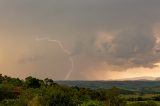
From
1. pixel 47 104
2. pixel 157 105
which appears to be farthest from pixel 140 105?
pixel 47 104

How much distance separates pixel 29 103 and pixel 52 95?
10056mm

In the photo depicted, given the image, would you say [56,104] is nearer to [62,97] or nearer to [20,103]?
[62,97]

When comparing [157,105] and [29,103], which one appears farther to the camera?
[157,105]

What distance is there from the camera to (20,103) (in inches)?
5610

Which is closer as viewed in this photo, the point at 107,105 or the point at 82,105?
the point at 107,105

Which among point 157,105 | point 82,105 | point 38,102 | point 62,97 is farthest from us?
point 157,105

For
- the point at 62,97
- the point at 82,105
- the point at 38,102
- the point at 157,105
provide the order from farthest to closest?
the point at 157,105
the point at 82,105
the point at 62,97
the point at 38,102

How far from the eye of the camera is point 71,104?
143 metres

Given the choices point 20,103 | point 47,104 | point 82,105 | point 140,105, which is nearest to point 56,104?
point 47,104

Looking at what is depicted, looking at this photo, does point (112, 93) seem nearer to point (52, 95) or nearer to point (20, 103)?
point (52, 95)

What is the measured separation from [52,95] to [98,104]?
38.4 meters

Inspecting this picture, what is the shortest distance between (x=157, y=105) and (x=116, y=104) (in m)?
52.9

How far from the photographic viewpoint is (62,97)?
139750 millimetres

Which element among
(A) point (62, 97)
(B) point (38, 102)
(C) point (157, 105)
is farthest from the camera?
(C) point (157, 105)
